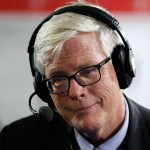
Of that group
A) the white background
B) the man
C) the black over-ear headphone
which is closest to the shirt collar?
the man

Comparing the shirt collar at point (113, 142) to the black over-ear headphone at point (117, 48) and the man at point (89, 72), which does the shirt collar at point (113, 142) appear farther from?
the black over-ear headphone at point (117, 48)

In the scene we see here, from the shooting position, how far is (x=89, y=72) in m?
1.01

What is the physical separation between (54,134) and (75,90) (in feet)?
0.90

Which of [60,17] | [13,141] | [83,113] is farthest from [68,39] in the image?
[13,141]

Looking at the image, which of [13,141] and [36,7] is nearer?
[13,141]

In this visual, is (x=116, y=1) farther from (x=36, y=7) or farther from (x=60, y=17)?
(x=60, y=17)

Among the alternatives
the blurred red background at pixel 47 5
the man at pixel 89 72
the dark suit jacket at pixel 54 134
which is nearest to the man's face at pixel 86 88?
the man at pixel 89 72

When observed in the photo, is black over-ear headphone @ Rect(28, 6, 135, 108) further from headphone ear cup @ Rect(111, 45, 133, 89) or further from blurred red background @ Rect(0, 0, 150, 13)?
blurred red background @ Rect(0, 0, 150, 13)

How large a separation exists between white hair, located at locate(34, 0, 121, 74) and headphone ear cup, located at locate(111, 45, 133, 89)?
→ 0.7 inches

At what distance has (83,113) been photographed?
1.01 m

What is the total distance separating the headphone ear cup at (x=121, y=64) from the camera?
104cm

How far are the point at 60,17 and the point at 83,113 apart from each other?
0.25m

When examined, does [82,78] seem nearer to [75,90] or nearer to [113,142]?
[75,90]

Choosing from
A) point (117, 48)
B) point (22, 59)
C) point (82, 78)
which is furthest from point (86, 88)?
point (22, 59)
